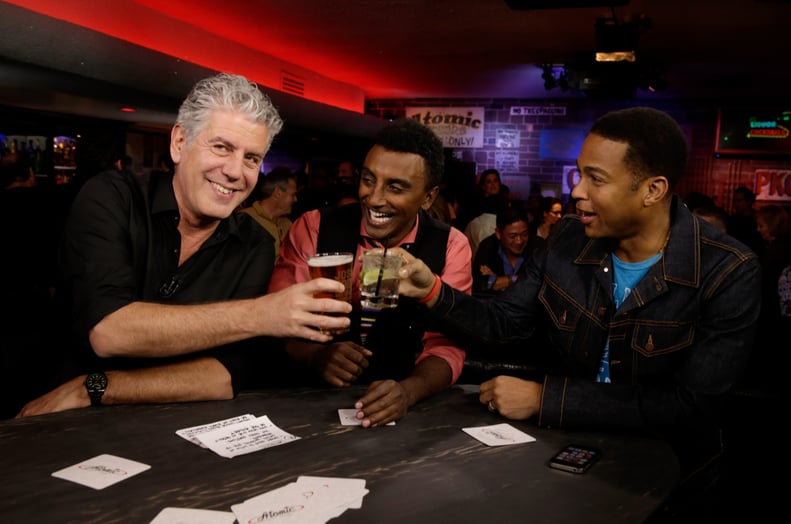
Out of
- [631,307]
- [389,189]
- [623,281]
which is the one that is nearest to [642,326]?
[631,307]

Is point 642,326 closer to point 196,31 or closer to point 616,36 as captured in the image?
point 616,36

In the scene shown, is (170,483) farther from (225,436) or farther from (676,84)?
(676,84)

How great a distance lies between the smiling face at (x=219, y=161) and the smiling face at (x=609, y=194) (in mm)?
1037

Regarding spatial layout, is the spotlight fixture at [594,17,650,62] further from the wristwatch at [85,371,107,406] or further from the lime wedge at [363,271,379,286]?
the wristwatch at [85,371,107,406]

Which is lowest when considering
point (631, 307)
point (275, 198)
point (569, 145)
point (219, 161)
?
point (631, 307)

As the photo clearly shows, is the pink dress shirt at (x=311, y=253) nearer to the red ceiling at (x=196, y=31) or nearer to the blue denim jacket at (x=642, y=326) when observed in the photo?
the blue denim jacket at (x=642, y=326)

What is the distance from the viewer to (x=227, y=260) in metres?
2.22

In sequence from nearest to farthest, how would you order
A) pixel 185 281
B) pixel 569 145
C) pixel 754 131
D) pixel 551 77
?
pixel 185 281 → pixel 551 77 → pixel 754 131 → pixel 569 145

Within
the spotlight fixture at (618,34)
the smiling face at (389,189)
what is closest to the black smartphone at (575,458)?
the smiling face at (389,189)

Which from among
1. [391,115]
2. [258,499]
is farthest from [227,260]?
[391,115]

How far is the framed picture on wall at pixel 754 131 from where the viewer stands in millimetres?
10328

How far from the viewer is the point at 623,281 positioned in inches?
85.9

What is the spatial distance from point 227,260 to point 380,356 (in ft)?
2.14

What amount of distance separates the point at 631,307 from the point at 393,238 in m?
0.91
